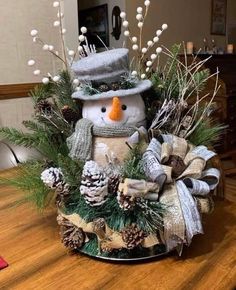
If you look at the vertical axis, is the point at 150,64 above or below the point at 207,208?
above

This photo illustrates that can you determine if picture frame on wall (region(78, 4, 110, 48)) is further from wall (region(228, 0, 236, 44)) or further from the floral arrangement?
the floral arrangement

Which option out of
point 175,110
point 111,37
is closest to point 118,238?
point 175,110

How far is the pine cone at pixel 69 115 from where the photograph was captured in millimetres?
723

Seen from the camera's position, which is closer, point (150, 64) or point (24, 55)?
point (150, 64)

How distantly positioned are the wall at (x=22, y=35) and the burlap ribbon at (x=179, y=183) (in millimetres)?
1590

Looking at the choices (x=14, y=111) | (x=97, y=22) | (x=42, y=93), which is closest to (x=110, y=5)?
(x=97, y=22)

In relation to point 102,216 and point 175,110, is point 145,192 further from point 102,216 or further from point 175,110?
point 175,110

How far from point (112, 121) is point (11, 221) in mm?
381

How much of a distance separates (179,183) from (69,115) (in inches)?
11.0

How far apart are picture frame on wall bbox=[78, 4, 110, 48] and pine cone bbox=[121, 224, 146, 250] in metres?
3.03

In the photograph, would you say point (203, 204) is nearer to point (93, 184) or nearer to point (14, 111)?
point (93, 184)

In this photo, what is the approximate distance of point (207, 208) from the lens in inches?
25.0

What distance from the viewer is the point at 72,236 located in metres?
0.65


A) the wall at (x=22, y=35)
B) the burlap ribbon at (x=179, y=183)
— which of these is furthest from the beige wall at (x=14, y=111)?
the burlap ribbon at (x=179, y=183)
